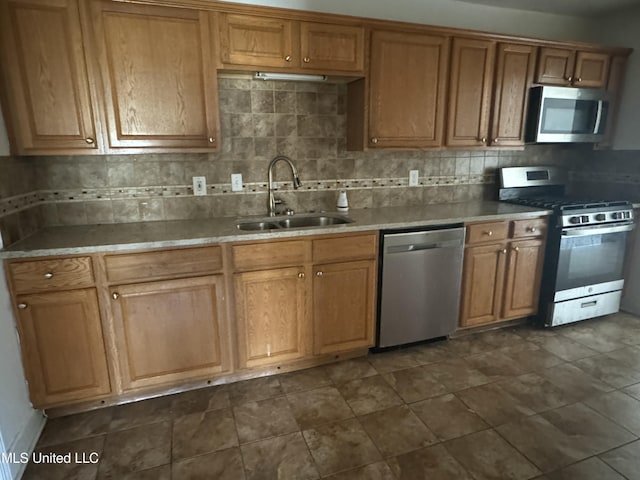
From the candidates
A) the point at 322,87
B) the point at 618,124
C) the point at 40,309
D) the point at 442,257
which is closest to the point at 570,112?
the point at 618,124

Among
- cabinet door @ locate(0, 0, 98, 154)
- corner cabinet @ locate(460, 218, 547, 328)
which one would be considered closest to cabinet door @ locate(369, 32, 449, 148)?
corner cabinet @ locate(460, 218, 547, 328)

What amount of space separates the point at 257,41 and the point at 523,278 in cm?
260

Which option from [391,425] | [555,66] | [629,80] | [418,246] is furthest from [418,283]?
[629,80]

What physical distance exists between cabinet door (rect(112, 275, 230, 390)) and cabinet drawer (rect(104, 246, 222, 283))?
5 cm

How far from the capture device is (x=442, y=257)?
2.63 metres

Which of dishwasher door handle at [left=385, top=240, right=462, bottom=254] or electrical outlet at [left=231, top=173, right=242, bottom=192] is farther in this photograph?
electrical outlet at [left=231, top=173, right=242, bottom=192]

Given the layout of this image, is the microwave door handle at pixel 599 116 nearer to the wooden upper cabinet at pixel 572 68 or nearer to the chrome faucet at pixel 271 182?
the wooden upper cabinet at pixel 572 68

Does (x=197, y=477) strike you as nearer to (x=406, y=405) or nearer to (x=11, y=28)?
(x=406, y=405)

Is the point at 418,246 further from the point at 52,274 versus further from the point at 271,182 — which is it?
the point at 52,274

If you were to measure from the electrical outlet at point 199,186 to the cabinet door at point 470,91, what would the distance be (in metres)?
1.81

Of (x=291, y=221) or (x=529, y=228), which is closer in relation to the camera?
(x=291, y=221)

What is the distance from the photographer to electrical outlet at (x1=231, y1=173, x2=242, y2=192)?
2662mm

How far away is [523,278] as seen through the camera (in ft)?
9.87

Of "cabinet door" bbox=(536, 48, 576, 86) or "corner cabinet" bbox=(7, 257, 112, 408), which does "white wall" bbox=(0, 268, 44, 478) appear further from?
"cabinet door" bbox=(536, 48, 576, 86)
